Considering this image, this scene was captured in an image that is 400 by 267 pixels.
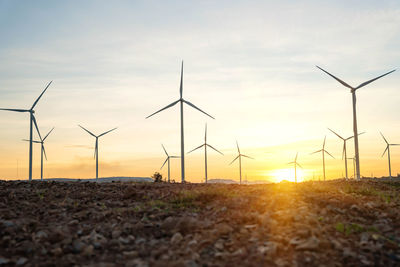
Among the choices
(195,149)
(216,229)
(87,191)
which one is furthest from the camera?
(195,149)

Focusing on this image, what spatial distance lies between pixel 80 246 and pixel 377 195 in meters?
16.6

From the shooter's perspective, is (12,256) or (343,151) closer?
(12,256)

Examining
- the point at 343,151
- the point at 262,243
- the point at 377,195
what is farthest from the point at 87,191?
the point at 343,151

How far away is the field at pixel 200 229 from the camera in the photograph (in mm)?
11625

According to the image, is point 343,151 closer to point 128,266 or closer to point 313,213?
point 313,213

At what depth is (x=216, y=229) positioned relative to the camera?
1352 centimetres

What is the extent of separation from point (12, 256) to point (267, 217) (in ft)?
29.9

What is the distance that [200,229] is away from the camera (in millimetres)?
13688

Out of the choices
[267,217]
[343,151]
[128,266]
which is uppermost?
[343,151]

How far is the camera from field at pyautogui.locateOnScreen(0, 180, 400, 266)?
38.1ft

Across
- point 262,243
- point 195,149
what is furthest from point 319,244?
point 195,149

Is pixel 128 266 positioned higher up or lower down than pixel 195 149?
lower down

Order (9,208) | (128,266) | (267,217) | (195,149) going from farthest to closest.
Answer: (195,149) → (9,208) → (267,217) → (128,266)

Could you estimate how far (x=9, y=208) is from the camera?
16.9 metres
